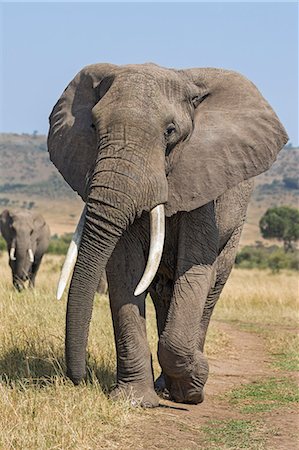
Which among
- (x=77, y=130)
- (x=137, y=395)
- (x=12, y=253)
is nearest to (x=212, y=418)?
(x=137, y=395)

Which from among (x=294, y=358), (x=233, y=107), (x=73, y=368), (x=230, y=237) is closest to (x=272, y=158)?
(x=233, y=107)

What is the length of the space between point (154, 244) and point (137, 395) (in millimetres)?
1195

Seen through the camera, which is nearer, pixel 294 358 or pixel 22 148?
pixel 294 358

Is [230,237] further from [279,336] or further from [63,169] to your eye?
[279,336]

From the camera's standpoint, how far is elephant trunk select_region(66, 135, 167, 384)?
632cm

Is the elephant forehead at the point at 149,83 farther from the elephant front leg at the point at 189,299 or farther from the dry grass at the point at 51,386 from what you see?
the dry grass at the point at 51,386

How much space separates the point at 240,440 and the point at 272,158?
2.36 metres

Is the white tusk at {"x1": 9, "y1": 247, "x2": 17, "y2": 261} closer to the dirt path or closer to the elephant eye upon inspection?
the dirt path

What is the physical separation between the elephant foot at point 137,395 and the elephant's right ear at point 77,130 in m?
1.39

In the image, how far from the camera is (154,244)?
6.57 metres

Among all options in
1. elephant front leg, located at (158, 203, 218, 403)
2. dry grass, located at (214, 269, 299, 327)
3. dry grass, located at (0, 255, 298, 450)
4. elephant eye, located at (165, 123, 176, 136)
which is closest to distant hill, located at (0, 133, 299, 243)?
dry grass, located at (214, 269, 299, 327)

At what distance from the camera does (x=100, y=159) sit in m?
6.46

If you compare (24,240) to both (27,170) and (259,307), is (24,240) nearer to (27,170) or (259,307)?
(259,307)

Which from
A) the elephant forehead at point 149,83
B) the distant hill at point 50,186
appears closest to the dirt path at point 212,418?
the elephant forehead at point 149,83
